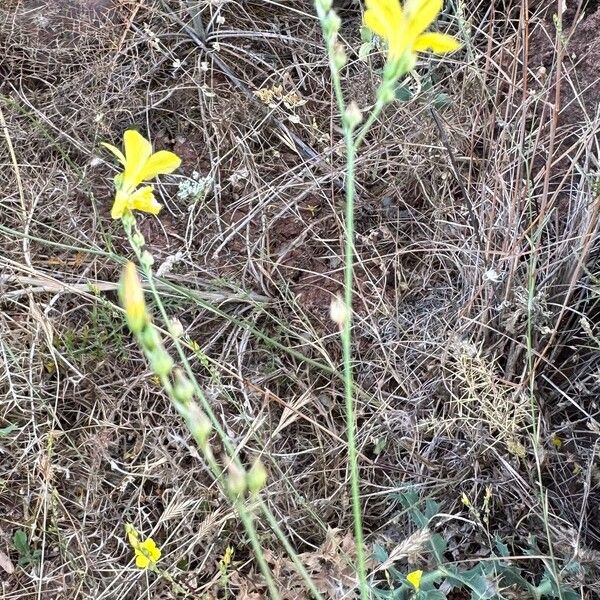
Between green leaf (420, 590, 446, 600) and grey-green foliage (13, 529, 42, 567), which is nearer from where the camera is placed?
green leaf (420, 590, 446, 600)

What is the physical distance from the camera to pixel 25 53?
2.17 m

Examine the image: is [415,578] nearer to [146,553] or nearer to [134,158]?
[146,553]

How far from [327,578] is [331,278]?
73 cm

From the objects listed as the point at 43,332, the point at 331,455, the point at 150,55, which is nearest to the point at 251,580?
the point at 331,455

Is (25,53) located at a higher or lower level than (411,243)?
higher

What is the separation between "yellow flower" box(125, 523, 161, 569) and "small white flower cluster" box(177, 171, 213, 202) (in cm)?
87

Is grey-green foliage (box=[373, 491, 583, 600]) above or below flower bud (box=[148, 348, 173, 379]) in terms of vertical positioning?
below

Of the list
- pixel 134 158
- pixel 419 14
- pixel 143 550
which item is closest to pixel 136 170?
pixel 134 158

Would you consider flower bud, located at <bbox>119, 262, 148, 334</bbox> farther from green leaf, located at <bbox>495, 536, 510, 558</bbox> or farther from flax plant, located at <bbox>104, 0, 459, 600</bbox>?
green leaf, located at <bbox>495, 536, 510, 558</bbox>

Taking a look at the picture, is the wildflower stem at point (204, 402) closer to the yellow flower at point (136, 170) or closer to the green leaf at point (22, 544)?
the yellow flower at point (136, 170)

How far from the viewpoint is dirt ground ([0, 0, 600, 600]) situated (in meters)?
1.54

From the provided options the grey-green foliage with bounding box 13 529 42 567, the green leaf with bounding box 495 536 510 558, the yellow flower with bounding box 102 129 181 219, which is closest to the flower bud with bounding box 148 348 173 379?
the yellow flower with bounding box 102 129 181 219

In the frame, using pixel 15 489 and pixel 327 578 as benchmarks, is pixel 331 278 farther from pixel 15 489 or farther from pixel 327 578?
pixel 15 489

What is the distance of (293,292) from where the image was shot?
188 cm
